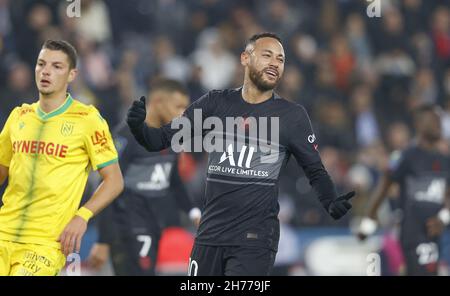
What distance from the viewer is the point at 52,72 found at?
7.81m

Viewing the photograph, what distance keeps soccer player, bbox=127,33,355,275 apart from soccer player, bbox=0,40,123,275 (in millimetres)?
363

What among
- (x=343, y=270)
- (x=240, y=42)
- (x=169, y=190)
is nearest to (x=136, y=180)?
(x=169, y=190)

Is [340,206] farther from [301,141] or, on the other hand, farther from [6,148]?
[6,148]

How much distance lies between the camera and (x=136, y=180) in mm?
10414

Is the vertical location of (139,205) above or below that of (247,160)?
below

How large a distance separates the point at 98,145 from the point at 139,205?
2.72 meters

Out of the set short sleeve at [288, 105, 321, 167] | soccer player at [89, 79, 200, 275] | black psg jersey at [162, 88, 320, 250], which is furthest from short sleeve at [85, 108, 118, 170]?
soccer player at [89, 79, 200, 275]

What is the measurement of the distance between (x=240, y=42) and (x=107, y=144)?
34.4 ft

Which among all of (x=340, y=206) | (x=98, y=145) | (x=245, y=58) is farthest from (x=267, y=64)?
(x=98, y=145)

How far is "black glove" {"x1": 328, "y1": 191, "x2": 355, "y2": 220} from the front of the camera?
7660mm

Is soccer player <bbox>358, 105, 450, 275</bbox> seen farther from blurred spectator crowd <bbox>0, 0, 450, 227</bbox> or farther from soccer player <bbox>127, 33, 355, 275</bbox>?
blurred spectator crowd <bbox>0, 0, 450, 227</bbox>

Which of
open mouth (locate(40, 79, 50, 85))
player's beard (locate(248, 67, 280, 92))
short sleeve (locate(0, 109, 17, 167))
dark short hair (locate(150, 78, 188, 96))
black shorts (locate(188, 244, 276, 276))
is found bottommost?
black shorts (locate(188, 244, 276, 276))

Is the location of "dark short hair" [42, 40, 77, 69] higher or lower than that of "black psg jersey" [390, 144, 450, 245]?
higher

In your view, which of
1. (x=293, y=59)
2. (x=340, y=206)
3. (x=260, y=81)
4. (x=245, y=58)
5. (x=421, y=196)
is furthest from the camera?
(x=293, y=59)
